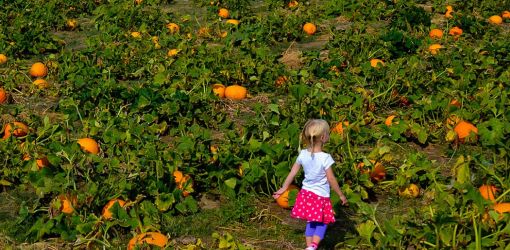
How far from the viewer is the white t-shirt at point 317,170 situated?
525 centimetres

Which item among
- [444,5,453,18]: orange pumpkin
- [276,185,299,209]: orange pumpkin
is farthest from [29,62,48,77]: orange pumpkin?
[444,5,453,18]: orange pumpkin

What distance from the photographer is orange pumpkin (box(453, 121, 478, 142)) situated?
7297 mm

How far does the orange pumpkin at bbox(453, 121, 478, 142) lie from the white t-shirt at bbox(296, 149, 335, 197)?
239 centimetres

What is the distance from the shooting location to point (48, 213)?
5.71m

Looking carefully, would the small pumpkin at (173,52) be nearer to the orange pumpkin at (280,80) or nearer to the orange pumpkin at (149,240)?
the orange pumpkin at (280,80)

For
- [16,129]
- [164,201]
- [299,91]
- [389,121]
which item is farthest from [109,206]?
[389,121]

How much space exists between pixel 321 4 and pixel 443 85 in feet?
16.9

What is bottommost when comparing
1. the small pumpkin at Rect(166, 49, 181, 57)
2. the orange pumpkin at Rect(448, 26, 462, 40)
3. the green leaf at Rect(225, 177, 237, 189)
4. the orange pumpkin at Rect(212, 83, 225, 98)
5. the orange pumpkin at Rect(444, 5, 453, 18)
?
the orange pumpkin at Rect(444, 5, 453, 18)

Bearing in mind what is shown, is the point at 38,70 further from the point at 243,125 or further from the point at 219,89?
the point at 243,125

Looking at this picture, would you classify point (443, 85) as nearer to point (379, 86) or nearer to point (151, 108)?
point (379, 86)

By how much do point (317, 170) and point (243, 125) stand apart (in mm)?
2293

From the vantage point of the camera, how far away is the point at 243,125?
748 centimetres

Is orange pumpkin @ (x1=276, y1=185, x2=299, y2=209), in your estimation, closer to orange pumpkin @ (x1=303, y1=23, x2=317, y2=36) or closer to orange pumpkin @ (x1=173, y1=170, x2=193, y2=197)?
orange pumpkin @ (x1=173, y1=170, x2=193, y2=197)

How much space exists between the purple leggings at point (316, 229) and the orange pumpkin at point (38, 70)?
5.01 meters
